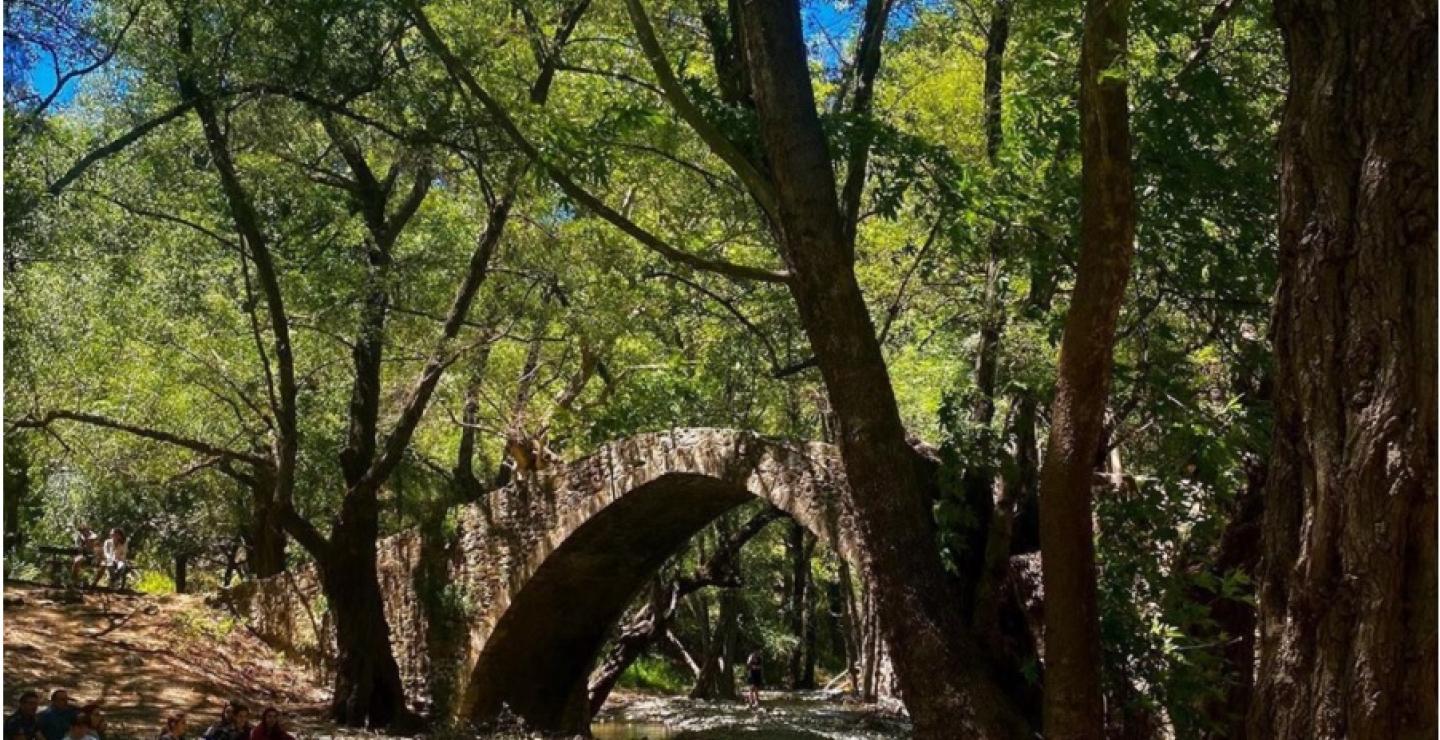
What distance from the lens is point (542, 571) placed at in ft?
37.7

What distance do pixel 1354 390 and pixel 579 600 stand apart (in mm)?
9911

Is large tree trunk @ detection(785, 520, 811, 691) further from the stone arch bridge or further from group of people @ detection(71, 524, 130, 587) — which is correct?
group of people @ detection(71, 524, 130, 587)

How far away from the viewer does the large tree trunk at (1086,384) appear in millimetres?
4418

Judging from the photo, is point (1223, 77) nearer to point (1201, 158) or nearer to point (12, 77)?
point (1201, 158)

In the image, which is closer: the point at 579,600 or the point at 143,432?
the point at 143,432

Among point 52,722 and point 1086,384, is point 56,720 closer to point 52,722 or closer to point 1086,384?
point 52,722

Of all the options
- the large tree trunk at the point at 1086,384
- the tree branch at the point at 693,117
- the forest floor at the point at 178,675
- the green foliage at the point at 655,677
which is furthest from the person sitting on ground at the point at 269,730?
the green foliage at the point at 655,677

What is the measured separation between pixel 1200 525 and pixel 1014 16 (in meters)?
3.18

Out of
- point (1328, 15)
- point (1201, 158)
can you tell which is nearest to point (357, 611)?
point (1201, 158)

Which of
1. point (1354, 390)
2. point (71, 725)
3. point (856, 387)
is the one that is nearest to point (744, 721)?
point (71, 725)

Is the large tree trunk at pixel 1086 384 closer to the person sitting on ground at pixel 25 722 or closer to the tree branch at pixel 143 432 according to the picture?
the person sitting on ground at pixel 25 722

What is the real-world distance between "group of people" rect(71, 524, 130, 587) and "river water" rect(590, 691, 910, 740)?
628 centimetres

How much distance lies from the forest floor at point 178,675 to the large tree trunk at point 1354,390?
8.21 metres

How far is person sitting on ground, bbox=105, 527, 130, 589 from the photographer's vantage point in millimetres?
15578
